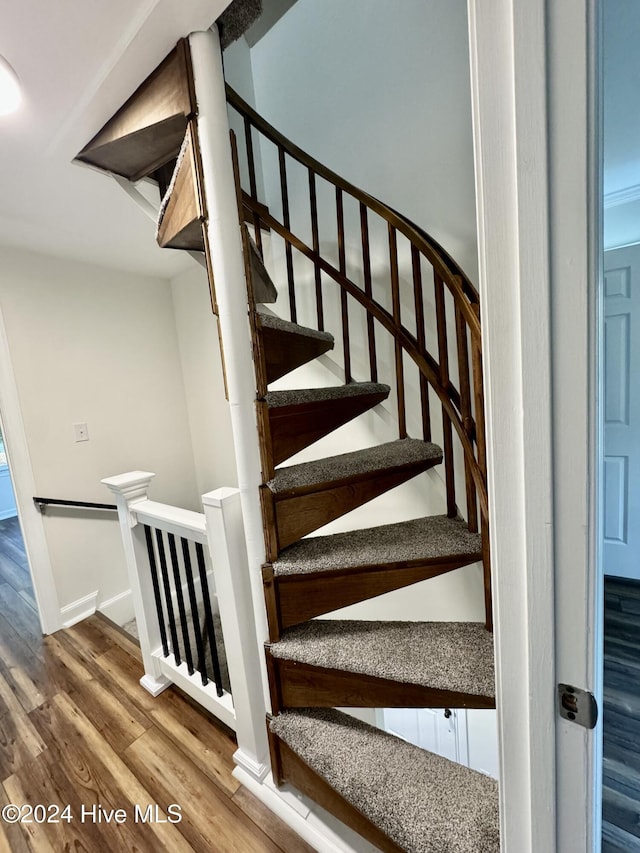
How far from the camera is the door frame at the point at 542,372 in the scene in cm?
42

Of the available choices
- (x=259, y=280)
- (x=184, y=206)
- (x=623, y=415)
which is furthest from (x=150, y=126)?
(x=623, y=415)

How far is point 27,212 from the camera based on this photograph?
71.6 inches

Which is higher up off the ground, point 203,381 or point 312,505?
point 203,381

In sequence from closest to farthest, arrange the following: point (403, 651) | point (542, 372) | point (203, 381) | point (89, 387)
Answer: point (542, 372) < point (403, 651) < point (89, 387) < point (203, 381)

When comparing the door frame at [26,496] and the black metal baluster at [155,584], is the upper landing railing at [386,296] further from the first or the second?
the door frame at [26,496]

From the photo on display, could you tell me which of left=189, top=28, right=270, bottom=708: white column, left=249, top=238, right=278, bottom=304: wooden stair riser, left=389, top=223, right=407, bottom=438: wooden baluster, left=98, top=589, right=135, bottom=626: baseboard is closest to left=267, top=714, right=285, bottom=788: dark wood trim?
left=189, top=28, right=270, bottom=708: white column

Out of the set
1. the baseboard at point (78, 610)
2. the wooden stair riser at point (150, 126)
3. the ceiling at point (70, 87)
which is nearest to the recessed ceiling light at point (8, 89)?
the ceiling at point (70, 87)

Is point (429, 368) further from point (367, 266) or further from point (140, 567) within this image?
point (140, 567)

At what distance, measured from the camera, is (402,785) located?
3.13ft

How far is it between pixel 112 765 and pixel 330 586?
3.91 ft

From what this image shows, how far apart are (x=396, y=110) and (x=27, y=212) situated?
1949 millimetres

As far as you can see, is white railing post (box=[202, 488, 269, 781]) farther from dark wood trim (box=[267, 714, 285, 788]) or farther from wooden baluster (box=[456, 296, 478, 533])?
wooden baluster (box=[456, 296, 478, 533])

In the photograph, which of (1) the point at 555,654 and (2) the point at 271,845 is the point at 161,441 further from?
(1) the point at 555,654

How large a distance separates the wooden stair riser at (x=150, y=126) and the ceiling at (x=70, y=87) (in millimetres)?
29
